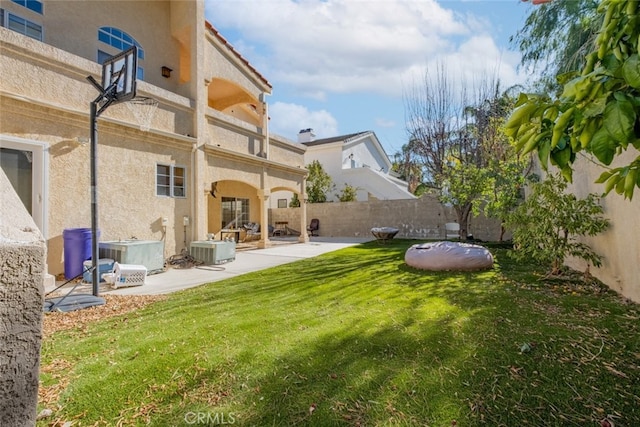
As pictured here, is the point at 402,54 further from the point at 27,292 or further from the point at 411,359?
the point at 27,292

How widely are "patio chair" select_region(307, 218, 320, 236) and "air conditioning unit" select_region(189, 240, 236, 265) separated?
10843 millimetres

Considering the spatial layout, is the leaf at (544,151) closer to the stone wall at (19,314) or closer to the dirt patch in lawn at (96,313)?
the stone wall at (19,314)

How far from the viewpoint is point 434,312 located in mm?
4652

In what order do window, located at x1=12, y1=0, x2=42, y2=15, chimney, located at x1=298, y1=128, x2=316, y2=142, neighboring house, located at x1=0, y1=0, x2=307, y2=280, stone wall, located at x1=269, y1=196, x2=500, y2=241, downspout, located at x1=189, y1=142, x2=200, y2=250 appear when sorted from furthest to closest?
chimney, located at x1=298, y1=128, x2=316, y2=142 < stone wall, located at x1=269, y1=196, x2=500, y2=241 < downspout, located at x1=189, y1=142, x2=200, y2=250 < window, located at x1=12, y1=0, x2=42, y2=15 < neighboring house, located at x1=0, y1=0, x2=307, y2=280

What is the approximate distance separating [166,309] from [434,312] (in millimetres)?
4402

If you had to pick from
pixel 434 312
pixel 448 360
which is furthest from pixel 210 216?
pixel 448 360

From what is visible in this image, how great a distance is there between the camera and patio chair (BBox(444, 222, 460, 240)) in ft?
53.0

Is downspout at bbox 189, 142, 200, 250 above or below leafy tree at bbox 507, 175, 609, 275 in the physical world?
above

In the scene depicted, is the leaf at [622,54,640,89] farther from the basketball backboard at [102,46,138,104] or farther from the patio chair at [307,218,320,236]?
the patio chair at [307,218,320,236]

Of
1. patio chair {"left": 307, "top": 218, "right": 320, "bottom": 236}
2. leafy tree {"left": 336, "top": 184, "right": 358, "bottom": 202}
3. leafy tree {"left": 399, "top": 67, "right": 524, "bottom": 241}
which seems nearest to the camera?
leafy tree {"left": 399, "top": 67, "right": 524, "bottom": 241}

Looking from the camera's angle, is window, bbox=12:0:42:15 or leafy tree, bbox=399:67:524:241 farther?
leafy tree, bbox=399:67:524:241

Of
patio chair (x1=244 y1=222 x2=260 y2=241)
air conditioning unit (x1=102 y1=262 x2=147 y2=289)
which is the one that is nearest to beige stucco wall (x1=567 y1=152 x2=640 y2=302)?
air conditioning unit (x1=102 y1=262 x2=147 y2=289)

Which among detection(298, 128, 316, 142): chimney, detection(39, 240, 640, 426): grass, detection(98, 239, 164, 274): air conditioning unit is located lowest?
detection(39, 240, 640, 426): grass

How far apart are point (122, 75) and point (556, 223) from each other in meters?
9.35
